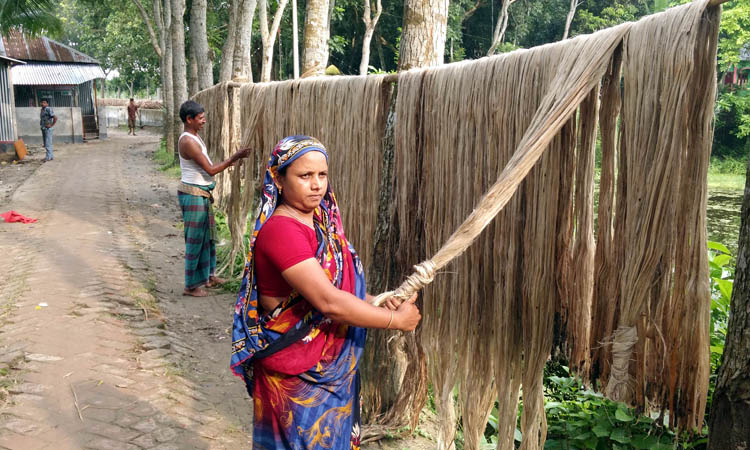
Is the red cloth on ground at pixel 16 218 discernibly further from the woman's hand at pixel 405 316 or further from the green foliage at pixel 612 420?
the woman's hand at pixel 405 316

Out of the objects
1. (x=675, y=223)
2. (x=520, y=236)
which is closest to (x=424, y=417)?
(x=520, y=236)

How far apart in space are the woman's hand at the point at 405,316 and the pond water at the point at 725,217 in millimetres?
8027

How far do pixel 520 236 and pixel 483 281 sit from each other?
11.3 inches

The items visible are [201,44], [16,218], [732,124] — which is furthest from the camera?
[732,124]

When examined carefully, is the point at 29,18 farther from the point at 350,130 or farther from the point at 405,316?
the point at 405,316

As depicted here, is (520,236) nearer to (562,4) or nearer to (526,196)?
(526,196)

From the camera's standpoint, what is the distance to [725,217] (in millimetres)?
12609

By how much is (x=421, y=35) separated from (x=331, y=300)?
214cm

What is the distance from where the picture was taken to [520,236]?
2314 millimetres

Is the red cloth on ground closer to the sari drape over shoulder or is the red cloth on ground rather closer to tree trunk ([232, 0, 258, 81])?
tree trunk ([232, 0, 258, 81])

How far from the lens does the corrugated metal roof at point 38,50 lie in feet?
80.4

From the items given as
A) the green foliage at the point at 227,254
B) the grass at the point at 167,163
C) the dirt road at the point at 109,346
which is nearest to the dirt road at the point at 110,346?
the dirt road at the point at 109,346

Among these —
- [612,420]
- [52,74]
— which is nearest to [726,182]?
[612,420]

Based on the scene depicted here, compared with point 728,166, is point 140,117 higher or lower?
higher
